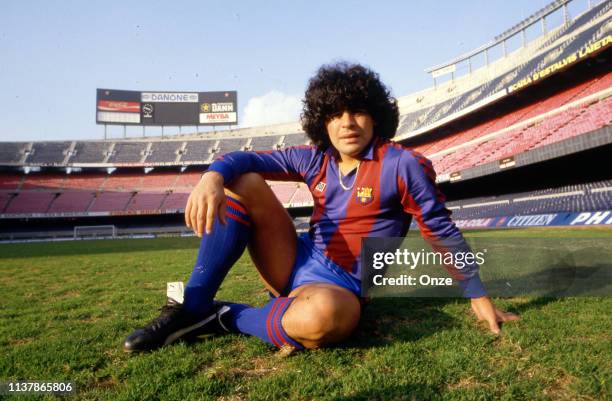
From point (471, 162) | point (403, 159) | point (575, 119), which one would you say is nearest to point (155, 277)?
point (403, 159)

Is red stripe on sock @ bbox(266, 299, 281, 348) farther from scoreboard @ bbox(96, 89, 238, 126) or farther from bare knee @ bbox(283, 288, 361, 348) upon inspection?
scoreboard @ bbox(96, 89, 238, 126)

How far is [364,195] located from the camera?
6.87 ft

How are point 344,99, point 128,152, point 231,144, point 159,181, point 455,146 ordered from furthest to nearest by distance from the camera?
point 231,144 < point 128,152 < point 159,181 < point 455,146 < point 344,99

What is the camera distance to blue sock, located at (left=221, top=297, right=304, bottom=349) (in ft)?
5.86

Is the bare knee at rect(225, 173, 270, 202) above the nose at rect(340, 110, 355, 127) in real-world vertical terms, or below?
below

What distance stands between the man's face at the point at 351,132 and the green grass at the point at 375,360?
1080 mm

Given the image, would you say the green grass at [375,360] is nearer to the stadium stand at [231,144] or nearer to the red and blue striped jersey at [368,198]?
the red and blue striped jersey at [368,198]

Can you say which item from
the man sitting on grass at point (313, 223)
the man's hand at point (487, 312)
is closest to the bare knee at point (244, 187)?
the man sitting on grass at point (313, 223)

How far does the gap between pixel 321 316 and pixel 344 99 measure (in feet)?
4.49

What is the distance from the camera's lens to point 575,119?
1536 centimetres

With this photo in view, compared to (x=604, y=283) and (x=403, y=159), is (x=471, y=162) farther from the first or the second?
(x=403, y=159)

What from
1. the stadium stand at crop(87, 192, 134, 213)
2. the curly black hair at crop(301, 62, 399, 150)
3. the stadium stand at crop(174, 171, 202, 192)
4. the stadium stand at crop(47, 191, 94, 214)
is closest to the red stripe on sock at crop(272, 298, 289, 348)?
the curly black hair at crop(301, 62, 399, 150)

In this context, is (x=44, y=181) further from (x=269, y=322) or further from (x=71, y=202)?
(x=269, y=322)

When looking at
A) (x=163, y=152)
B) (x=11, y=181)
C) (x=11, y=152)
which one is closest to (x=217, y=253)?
(x=163, y=152)
